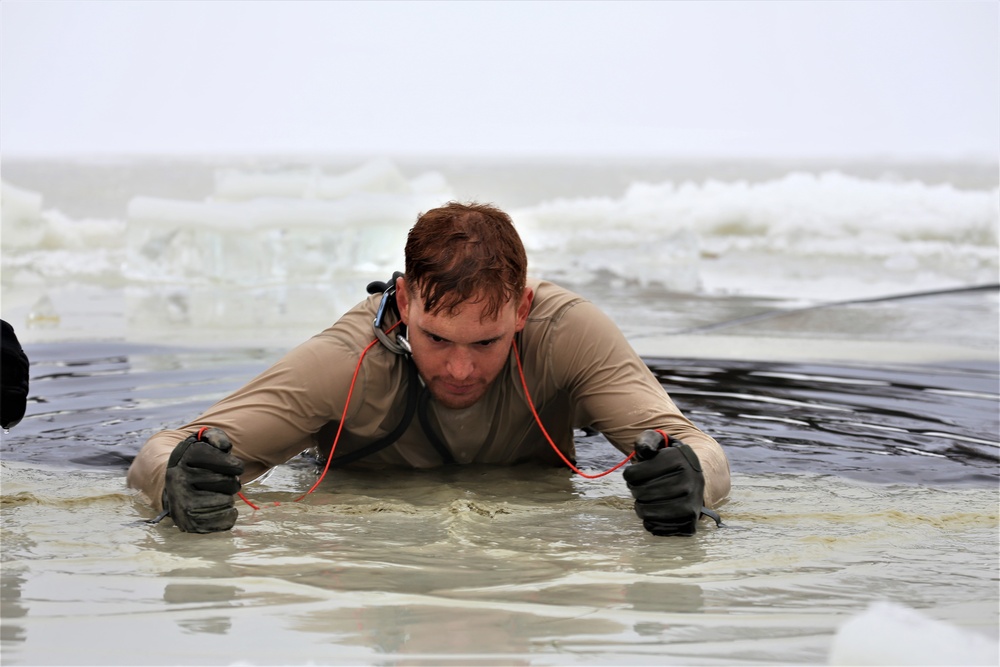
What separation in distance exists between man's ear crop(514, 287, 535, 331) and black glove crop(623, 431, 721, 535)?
0.58 m

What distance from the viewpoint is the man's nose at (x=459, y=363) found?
3252mm

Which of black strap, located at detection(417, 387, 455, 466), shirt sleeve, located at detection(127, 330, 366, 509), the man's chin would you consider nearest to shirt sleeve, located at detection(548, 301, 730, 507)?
the man's chin

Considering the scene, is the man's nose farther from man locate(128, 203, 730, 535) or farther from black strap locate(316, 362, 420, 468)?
black strap locate(316, 362, 420, 468)

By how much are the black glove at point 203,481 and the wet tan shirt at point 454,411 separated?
209mm

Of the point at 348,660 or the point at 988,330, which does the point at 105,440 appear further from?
the point at 988,330

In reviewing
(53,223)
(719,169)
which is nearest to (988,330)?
(53,223)

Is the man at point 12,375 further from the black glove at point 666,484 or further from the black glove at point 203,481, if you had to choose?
the black glove at point 666,484

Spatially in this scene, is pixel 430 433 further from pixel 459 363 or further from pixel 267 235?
pixel 267 235

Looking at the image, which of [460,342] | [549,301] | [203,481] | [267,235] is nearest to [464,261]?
[460,342]

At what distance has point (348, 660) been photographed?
2111 millimetres

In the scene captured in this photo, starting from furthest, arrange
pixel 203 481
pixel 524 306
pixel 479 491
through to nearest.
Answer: pixel 479 491, pixel 524 306, pixel 203 481

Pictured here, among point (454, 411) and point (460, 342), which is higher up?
point (460, 342)

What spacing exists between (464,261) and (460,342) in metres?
0.24

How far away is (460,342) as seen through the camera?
10.5ft
